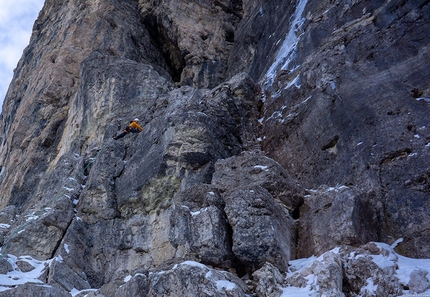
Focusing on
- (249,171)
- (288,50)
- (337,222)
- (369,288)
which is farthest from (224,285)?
(288,50)

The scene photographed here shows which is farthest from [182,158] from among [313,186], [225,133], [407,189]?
[407,189]

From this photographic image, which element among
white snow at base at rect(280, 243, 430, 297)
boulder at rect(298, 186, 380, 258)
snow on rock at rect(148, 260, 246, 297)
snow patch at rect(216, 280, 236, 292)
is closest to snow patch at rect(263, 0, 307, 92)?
boulder at rect(298, 186, 380, 258)

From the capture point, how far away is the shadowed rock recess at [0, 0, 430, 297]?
10.7 metres

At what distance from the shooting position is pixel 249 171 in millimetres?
13836

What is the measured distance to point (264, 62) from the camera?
22828mm

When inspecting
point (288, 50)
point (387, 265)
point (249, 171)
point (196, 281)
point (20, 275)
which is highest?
point (288, 50)

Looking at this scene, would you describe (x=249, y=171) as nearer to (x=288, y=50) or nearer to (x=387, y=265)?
(x=387, y=265)

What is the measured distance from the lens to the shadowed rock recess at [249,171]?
10.7 metres

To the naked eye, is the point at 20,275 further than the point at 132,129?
No

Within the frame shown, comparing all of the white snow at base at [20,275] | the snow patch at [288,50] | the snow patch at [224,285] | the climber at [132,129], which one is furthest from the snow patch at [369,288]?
the climber at [132,129]

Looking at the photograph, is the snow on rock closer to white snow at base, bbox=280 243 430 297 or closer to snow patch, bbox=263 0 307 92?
white snow at base, bbox=280 243 430 297

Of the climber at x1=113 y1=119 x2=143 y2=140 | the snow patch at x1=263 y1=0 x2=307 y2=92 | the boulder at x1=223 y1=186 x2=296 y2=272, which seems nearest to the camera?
the boulder at x1=223 y1=186 x2=296 y2=272

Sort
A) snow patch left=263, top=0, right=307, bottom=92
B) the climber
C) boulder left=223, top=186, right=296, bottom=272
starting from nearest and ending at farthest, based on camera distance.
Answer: boulder left=223, top=186, right=296, bottom=272
snow patch left=263, top=0, right=307, bottom=92
the climber

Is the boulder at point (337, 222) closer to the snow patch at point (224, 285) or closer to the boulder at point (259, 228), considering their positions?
the boulder at point (259, 228)
